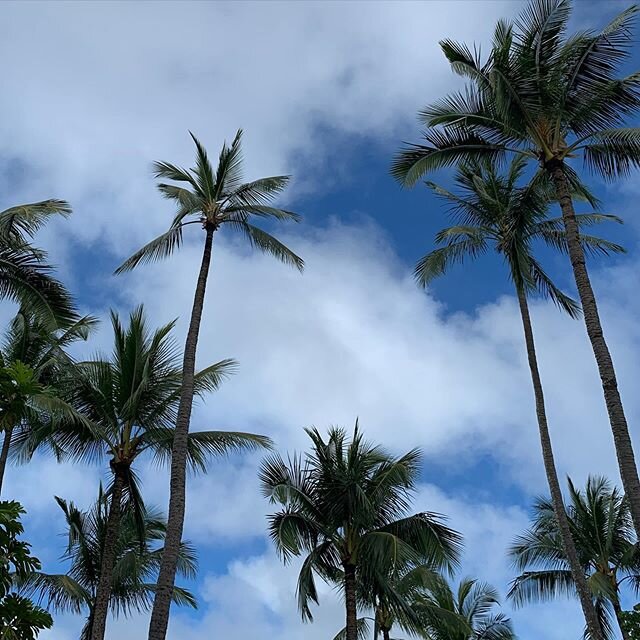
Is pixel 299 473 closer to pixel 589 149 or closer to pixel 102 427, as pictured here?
pixel 102 427

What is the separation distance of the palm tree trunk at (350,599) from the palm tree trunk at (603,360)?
849 centimetres

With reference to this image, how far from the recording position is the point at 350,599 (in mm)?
19625

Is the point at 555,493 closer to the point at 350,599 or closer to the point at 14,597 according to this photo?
the point at 350,599

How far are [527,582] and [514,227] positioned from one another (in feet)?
45.2

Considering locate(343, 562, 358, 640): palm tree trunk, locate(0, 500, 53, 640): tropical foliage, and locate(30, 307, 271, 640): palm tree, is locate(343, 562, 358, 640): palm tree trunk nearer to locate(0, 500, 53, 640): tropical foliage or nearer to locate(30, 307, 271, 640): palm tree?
locate(30, 307, 271, 640): palm tree

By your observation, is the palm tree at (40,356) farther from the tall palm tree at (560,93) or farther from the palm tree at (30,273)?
the tall palm tree at (560,93)

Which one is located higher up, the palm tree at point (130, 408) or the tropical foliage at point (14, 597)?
the palm tree at point (130, 408)

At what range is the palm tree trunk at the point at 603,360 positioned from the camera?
13.1m

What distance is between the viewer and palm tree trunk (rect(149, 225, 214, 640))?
48.0 ft

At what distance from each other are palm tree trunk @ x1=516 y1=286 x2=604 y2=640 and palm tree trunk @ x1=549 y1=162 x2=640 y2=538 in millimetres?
7072

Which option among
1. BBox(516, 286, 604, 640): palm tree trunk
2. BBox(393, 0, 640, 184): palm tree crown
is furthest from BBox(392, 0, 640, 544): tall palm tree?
BBox(516, 286, 604, 640): palm tree trunk

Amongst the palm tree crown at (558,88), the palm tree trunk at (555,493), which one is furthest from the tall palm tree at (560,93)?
the palm tree trunk at (555,493)

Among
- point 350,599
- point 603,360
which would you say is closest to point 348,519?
point 350,599

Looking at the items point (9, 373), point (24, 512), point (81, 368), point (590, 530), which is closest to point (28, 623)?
point (24, 512)
